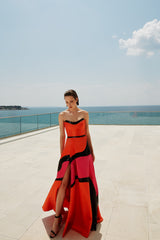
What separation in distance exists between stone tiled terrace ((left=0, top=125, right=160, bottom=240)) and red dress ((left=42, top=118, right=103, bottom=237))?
112mm

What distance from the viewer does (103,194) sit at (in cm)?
259

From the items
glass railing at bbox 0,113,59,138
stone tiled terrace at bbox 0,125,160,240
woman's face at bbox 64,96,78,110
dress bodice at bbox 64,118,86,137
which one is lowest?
stone tiled terrace at bbox 0,125,160,240

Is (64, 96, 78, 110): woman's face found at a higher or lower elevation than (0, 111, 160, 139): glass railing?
higher

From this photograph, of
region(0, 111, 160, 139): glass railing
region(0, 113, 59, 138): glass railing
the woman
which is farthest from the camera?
region(0, 111, 160, 139): glass railing

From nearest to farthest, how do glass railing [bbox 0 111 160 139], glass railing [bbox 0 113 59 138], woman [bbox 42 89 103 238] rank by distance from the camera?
woman [bbox 42 89 103 238] < glass railing [bbox 0 113 59 138] < glass railing [bbox 0 111 160 139]

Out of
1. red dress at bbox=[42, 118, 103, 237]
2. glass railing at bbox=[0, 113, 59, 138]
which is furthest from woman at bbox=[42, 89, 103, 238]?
glass railing at bbox=[0, 113, 59, 138]

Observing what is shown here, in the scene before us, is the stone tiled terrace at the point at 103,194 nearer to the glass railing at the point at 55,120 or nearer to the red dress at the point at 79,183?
the red dress at the point at 79,183

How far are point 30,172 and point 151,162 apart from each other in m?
2.78

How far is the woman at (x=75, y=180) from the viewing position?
1.74 meters

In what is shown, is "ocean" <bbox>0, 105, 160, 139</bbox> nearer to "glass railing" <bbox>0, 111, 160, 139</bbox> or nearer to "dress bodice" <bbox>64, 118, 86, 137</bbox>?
"glass railing" <bbox>0, 111, 160, 139</bbox>

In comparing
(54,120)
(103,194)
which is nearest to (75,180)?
(103,194)

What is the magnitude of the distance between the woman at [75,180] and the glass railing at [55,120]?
636 centimetres

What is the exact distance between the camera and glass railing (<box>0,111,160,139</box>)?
25.8 ft

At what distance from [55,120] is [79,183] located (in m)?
9.55
